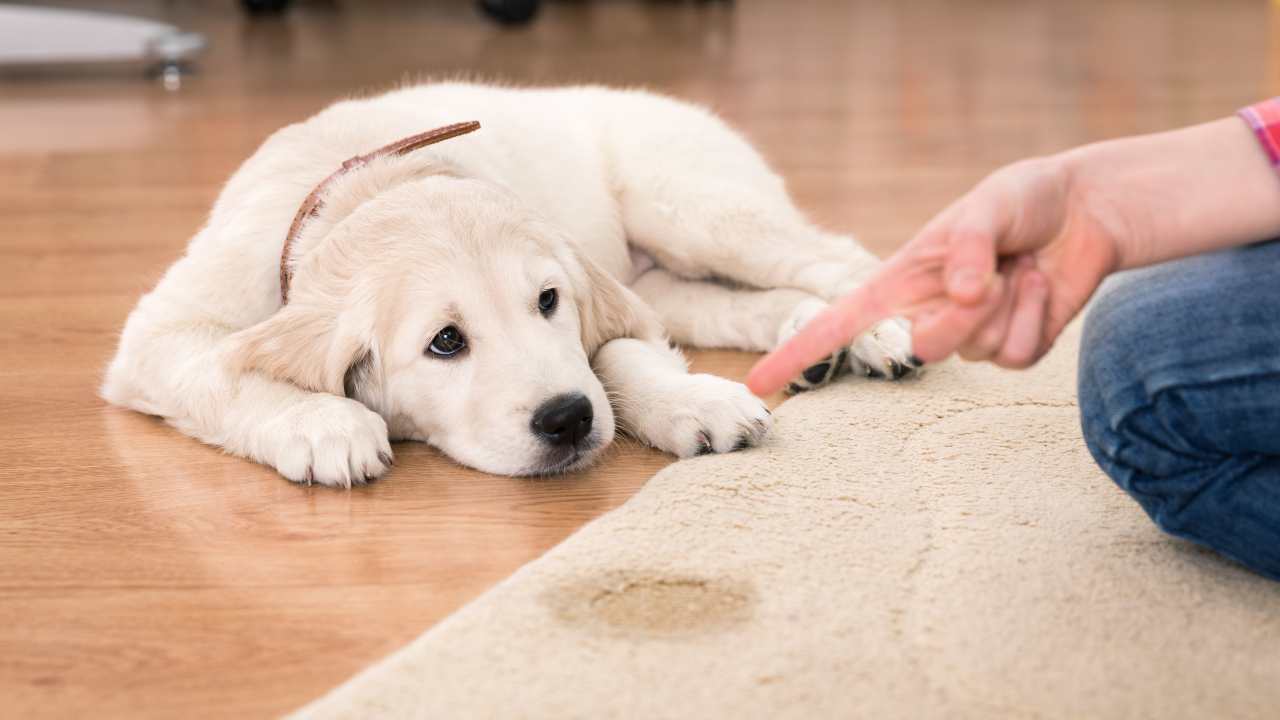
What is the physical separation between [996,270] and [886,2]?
7.11 m

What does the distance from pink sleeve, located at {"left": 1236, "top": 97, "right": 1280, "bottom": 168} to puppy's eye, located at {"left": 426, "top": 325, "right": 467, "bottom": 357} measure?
3.21ft

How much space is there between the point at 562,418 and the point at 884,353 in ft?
1.95

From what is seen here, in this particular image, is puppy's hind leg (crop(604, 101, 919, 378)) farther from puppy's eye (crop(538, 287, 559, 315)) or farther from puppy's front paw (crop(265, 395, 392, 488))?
puppy's front paw (crop(265, 395, 392, 488))

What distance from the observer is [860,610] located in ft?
4.54

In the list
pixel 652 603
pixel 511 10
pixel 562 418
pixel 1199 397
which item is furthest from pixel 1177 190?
pixel 511 10

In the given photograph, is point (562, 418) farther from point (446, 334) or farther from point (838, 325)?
point (838, 325)

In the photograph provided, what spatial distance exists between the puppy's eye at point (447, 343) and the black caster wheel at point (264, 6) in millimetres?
5765

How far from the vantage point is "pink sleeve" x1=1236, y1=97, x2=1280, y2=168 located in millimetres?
1286

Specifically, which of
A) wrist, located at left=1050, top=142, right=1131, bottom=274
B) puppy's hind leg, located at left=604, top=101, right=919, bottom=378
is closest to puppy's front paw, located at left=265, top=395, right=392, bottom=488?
puppy's hind leg, located at left=604, top=101, right=919, bottom=378

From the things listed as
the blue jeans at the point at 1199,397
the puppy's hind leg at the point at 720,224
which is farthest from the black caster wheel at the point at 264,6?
the blue jeans at the point at 1199,397

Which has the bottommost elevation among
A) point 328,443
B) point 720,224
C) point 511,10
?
point 511,10

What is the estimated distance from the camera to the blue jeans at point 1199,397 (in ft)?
4.32

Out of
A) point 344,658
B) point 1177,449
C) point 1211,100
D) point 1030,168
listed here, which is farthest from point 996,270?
point 1211,100

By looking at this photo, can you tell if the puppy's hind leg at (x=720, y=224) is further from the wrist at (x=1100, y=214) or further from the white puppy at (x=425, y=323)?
the wrist at (x=1100, y=214)
